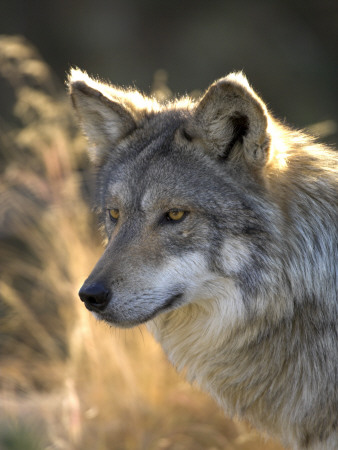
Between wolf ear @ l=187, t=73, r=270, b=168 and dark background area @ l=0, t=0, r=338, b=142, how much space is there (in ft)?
17.9

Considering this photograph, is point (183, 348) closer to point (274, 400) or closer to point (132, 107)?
point (274, 400)

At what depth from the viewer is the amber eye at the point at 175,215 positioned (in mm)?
2654

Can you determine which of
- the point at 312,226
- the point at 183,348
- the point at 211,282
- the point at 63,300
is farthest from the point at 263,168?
the point at 63,300

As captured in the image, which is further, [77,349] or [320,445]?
[77,349]

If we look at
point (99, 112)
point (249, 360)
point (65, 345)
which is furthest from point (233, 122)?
point (65, 345)

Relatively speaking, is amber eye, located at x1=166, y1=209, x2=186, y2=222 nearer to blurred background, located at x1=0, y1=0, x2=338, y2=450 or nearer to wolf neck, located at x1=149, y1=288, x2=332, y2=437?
wolf neck, located at x1=149, y1=288, x2=332, y2=437

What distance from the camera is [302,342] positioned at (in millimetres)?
2676

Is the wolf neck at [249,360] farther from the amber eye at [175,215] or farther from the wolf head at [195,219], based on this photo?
the amber eye at [175,215]

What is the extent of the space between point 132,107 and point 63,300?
6.79 feet

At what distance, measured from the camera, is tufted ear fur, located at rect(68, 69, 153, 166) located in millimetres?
3059

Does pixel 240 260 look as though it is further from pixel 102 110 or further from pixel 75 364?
pixel 75 364

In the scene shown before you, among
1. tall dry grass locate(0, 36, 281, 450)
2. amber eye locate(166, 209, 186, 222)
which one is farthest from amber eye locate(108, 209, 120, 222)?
tall dry grass locate(0, 36, 281, 450)

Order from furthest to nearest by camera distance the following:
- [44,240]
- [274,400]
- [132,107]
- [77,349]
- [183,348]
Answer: [44,240] < [77,349] < [132,107] < [183,348] < [274,400]

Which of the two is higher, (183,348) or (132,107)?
(132,107)
